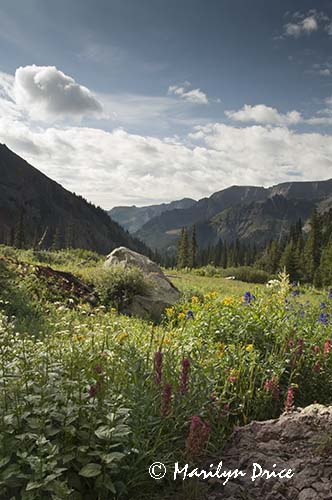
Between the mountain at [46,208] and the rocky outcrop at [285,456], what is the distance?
15454 centimetres

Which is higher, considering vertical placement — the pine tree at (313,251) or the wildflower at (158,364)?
the pine tree at (313,251)

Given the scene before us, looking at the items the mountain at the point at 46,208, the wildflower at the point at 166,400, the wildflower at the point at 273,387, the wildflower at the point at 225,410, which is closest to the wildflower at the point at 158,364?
the wildflower at the point at 166,400

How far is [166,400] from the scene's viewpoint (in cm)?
304

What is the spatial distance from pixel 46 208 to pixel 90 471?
18520 centimetres

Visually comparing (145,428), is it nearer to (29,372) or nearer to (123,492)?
(123,492)

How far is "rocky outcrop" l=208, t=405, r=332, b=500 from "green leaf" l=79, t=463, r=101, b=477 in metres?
0.98

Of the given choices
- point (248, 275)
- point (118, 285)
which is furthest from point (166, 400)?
point (248, 275)

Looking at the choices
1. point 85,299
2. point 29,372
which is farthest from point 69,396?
point 85,299

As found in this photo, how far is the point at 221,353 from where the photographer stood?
4680 millimetres

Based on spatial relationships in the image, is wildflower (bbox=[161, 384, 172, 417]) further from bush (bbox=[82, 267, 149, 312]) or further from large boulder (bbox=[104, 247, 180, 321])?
bush (bbox=[82, 267, 149, 312])

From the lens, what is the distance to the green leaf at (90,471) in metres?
2.39

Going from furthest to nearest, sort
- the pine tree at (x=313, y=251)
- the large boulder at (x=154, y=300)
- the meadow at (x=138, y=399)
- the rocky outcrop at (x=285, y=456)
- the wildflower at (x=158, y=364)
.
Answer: the pine tree at (x=313, y=251)
the large boulder at (x=154, y=300)
the wildflower at (x=158, y=364)
the rocky outcrop at (x=285, y=456)
the meadow at (x=138, y=399)

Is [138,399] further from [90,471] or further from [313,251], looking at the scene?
[313,251]

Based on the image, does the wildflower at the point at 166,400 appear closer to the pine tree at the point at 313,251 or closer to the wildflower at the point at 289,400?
the wildflower at the point at 289,400
